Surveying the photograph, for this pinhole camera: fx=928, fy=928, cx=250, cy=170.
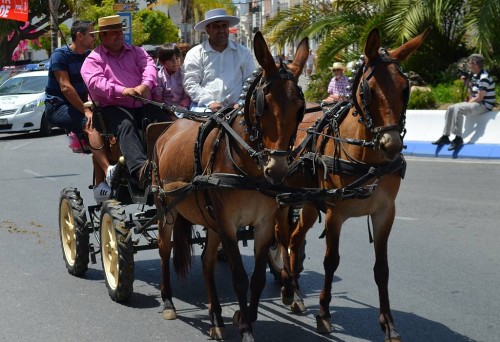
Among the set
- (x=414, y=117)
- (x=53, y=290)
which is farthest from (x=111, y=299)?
(x=414, y=117)

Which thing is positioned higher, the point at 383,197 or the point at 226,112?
the point at 226,112

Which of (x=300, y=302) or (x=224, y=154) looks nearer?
(x=224, y=154)

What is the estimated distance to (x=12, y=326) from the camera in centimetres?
746

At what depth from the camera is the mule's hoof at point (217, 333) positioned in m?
7.00

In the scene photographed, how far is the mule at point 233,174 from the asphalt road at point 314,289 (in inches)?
19.9

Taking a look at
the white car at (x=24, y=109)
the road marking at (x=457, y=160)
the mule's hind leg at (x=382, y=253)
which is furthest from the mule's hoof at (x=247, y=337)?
the white car at (x=24, y=109)

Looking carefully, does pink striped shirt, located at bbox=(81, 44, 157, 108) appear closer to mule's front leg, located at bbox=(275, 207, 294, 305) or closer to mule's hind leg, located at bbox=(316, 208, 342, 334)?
mule's front leg, located at bbox=(275, 207, 294, 305)

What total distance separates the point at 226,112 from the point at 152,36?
4954cm

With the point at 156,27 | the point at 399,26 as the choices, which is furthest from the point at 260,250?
the point at 156,27

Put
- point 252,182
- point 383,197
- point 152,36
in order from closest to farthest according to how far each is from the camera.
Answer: point 252,182
point 383,197
point 152,36

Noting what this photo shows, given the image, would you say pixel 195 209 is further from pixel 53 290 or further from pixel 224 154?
pixel 53 290

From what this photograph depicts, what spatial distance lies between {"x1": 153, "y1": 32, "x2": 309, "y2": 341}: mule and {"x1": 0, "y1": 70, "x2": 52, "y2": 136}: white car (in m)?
19.8

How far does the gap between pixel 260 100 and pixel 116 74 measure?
3.02 metres

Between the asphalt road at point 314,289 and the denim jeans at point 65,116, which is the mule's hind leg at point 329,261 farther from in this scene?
the denim jeans at point 65,116
